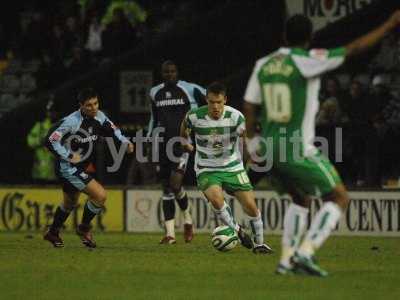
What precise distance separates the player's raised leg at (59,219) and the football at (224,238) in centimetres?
232

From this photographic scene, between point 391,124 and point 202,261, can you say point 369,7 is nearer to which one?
point 391,124

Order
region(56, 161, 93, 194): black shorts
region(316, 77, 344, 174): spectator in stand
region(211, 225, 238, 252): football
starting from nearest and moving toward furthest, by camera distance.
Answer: region(211, 225, 238, 252): football, region(56, 161, 93, 194): black shorts, region(316, 77, 344, 174): spectator in stand

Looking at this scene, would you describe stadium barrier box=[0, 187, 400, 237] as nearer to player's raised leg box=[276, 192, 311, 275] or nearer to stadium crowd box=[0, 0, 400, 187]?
stadium crowd box=[0, 0, 400, 187]

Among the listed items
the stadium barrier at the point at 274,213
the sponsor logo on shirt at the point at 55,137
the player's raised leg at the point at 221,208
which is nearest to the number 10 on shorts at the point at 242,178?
the player's raised leg at the point at 221,208

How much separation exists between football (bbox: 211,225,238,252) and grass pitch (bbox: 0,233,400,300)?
122 millimetres

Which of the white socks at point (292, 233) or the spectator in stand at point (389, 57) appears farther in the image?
the spectator in stand at point (389, 57)

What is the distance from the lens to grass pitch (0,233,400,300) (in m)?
10.0

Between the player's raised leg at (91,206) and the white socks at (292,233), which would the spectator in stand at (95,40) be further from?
the white socks at (292,233)

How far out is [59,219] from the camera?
15734 mm

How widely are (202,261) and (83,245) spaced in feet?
10.3

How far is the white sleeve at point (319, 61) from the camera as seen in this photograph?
1063 centimetres

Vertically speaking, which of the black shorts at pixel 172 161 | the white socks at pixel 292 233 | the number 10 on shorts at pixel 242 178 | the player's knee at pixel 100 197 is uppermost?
the black shorts at pixel 172 161

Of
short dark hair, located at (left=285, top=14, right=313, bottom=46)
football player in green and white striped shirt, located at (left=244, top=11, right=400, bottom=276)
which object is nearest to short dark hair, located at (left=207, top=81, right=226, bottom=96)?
football player in green and white striped shirt, located at (left=244, top=11, right=400, bottom=276)

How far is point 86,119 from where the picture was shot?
15.5m
